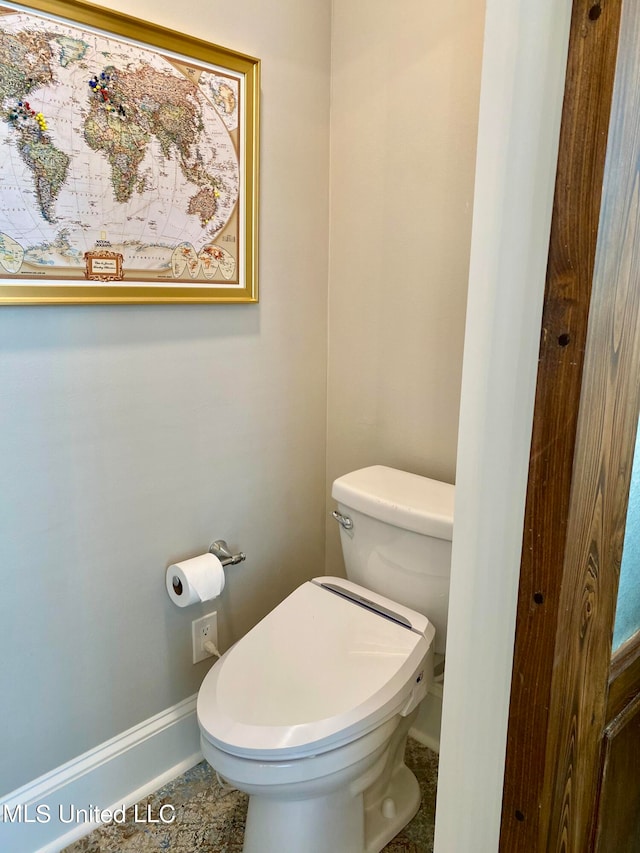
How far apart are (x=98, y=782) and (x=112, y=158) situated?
1468 mm

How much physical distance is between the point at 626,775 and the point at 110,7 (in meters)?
1.67

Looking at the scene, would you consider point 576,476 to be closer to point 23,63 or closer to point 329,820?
point 329,820

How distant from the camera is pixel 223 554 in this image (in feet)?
5.11

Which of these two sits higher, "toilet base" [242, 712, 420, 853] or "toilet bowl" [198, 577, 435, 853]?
"toilet bowl" [198, 577, 435, 853]

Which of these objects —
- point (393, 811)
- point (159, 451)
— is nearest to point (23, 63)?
point (159, 451)

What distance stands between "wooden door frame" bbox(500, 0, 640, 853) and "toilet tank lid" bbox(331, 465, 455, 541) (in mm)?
585

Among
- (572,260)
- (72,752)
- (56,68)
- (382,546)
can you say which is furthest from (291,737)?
(56,68)

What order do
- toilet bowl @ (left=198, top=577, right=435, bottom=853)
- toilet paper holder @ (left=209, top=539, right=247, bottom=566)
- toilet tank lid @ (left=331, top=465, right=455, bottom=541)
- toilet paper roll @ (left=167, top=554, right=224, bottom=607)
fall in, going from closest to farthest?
toilet bowl @ (left=198, top=577, right=435, bottom=853), toilet tank lid @ (left=331, top=465, right=455, bottom=541), toilet paper roll @ (left=167, top=554, right=224, bottom=607), toilet paper holder @ (left=209, top=539, right=247, bottom=566)

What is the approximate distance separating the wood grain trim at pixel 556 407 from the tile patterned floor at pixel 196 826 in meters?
0.85

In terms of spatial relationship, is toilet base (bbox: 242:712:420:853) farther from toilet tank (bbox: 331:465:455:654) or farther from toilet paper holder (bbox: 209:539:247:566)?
toilet paper holder (bbox: 209:539:247:566)

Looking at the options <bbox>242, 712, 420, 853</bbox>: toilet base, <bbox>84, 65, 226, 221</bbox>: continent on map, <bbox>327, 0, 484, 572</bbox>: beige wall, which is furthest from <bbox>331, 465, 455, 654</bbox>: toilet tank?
<bbox>84, 65, 226, 221</bbox>: continent on map

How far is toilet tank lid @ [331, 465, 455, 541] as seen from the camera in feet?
4.36

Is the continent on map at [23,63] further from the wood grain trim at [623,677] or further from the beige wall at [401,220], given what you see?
the wood grain trim at [623,677]

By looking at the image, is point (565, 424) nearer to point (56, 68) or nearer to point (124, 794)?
point (56, 68)
